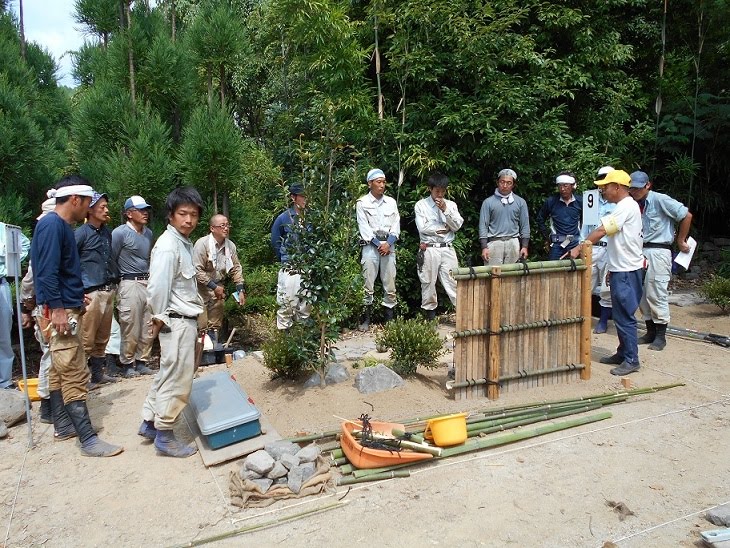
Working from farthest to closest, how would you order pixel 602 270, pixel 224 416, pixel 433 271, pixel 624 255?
pixel 602 270 → pixel 433 271 → pixel 624 255 → pixel 224 416

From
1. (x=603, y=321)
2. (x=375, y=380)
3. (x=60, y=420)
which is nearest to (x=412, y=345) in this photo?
(x=375, y=380)

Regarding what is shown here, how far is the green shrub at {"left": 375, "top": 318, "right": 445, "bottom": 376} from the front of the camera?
538 cm

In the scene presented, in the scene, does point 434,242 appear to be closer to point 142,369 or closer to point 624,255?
point 624,255

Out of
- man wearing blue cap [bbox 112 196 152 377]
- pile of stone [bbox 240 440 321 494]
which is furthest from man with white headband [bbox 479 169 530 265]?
pile of stone [bbox 240 440 321 494]

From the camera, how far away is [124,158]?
7371 mm

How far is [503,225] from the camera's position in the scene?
7.61 m

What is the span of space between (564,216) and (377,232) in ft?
8.19

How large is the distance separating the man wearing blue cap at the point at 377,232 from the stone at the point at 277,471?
369cm

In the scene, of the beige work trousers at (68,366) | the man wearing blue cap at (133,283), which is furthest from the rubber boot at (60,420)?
the man wearing blue cap at (133,283)

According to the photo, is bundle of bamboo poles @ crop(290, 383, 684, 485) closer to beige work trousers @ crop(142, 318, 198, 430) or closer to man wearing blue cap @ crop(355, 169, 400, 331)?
beige work trousers @ crop(142, 318, 198, 430)

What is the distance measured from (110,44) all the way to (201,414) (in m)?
5.83

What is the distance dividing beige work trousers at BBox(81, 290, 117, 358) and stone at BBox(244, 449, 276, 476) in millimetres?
2820

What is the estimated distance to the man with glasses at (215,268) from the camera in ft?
22.2

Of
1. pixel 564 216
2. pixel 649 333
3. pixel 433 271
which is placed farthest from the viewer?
pixel 564 216
